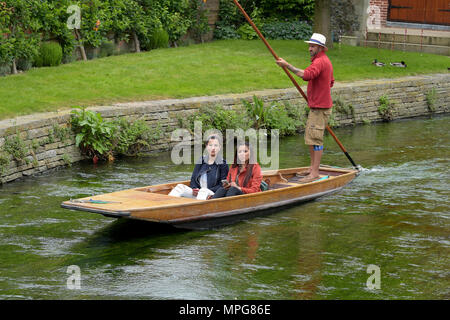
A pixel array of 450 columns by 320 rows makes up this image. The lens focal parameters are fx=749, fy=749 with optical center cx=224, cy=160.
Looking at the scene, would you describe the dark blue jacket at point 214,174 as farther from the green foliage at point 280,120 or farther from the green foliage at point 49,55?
the green foliage at point 49,55

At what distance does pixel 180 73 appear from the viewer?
52.8 ft

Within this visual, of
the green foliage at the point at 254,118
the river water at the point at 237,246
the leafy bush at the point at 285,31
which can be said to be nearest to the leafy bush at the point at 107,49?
the green foliage at the point at 254,118

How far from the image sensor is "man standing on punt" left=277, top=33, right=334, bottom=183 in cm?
977

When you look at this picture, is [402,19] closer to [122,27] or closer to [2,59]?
[122,27]

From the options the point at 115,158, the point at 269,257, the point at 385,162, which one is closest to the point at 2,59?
the point at 115,158

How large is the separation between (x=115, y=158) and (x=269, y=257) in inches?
208

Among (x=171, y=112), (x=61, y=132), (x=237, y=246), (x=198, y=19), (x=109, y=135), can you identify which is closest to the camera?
(x=237, y=246)

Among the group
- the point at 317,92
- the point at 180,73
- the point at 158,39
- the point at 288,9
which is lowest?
the point at 180,73

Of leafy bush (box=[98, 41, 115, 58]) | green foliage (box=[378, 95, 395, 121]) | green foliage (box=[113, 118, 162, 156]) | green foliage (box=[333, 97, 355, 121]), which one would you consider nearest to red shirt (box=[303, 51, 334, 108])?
green foliage (box=[113, 118, 162, 156])

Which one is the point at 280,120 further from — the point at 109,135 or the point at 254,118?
the point at 109,135

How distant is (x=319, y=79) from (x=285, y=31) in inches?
521

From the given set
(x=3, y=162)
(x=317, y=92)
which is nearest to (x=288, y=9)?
(x=317, y=92)

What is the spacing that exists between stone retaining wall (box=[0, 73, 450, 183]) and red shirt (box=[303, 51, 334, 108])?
3499mm

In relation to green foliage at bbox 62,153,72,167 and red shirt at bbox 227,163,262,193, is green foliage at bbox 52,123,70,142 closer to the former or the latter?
green foliage at bbox 62,153,72,167
